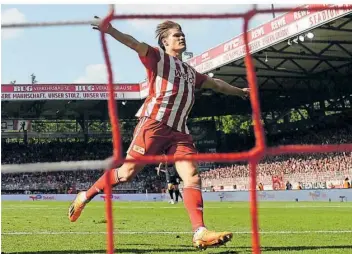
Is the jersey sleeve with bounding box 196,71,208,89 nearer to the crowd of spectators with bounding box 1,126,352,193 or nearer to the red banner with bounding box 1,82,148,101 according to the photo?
the crowd of spectators with bounding box 1,126,352,193

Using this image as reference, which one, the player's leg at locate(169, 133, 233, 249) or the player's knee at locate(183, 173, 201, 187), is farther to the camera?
the player's knee at locate(183, 173, 201, 187)

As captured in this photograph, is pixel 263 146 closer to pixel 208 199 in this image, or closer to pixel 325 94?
pixel 208 199

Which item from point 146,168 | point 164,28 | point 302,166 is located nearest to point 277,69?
point 302,166

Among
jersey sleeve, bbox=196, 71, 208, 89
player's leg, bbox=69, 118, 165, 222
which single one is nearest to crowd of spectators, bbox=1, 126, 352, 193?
jersey sleeve, bbox=196, 71, 208, 89

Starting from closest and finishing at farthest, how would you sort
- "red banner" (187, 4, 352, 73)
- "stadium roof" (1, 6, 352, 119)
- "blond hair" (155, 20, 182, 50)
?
"blond hair" (155, 20, 182, 50) < "red banner" (187, 4, 352, 73) < "stadium roof" (1, 6, 352, 119)

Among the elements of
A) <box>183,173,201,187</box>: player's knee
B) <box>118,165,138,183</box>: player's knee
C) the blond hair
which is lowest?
<box>183,173,201,187</box>: player's knee

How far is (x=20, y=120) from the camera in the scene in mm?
37000

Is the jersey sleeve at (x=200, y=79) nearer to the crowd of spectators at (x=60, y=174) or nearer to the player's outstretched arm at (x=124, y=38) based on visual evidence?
the player's outstretched arm at (x=124, y=38)

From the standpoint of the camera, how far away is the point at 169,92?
4.10 m

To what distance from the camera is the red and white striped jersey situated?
404cm

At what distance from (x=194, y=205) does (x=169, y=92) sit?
2.53 ft

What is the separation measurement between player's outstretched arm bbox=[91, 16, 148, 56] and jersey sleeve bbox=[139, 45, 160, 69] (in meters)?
0.04

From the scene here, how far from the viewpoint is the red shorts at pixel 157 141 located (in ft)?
13.3

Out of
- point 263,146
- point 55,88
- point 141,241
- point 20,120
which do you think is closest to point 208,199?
point 55,88
